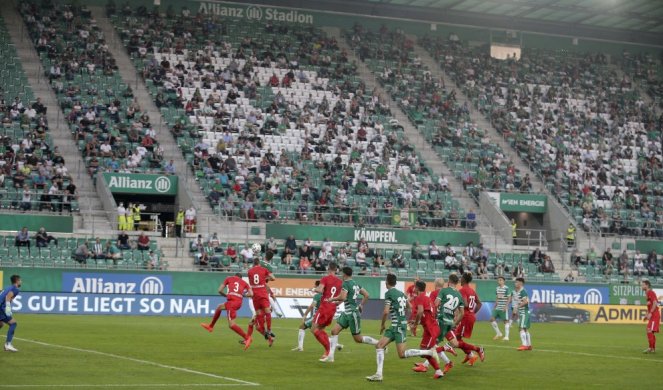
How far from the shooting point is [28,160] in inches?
1993

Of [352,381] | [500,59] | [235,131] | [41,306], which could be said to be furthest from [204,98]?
[352,381]

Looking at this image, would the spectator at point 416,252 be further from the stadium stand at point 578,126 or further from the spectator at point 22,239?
the spectator at point 22,239

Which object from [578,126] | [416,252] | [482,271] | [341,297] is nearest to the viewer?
[341,297]

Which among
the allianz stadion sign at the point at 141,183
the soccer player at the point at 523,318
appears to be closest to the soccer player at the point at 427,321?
the soccer player at the point at 523,318

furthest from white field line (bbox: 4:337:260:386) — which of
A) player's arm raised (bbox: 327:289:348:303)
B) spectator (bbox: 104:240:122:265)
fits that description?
spectator (bbox: 104:240:122:265)

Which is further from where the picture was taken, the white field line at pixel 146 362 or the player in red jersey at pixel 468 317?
the player in red jersey at pixel 468 317

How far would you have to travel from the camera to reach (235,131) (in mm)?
58094

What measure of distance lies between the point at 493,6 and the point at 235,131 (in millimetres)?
24134

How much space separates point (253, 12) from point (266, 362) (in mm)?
47117

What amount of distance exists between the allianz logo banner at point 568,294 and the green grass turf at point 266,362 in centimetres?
1476

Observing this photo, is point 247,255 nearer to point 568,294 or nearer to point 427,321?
point 568,294

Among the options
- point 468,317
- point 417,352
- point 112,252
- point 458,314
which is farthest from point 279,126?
point 417,352

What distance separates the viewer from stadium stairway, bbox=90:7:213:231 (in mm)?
52906

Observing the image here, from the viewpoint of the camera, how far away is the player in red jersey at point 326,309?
2497 centimetres
